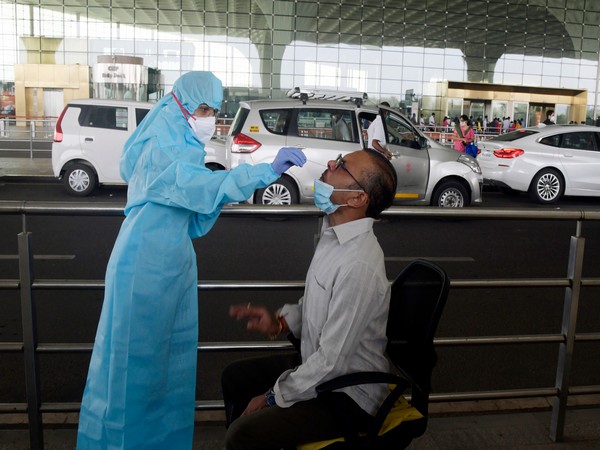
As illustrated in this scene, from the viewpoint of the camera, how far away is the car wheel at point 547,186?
14.2m

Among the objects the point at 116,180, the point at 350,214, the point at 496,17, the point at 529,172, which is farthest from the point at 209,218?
the point at 496,17

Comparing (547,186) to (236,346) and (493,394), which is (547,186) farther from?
(236,346)

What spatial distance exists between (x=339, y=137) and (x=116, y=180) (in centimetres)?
500

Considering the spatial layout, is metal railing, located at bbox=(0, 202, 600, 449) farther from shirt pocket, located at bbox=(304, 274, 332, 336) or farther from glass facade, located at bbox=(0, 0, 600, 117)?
glass facade, located at bbox=(0, 0, 600, 117)

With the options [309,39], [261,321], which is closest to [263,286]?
[261,321]

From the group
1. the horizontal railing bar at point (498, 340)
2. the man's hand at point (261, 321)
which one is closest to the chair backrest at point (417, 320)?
the man's hand at point (261, 321)

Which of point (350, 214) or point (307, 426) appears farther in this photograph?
point (350, 214)

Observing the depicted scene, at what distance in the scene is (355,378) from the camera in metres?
2.22

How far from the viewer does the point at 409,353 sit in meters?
2.41

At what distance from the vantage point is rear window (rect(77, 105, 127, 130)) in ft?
44.7

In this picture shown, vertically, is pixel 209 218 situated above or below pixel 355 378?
above

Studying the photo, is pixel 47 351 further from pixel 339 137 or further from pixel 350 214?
pixel 339 137

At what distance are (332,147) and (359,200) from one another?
8.90 metres

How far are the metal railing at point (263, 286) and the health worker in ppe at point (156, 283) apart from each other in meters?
0.29
